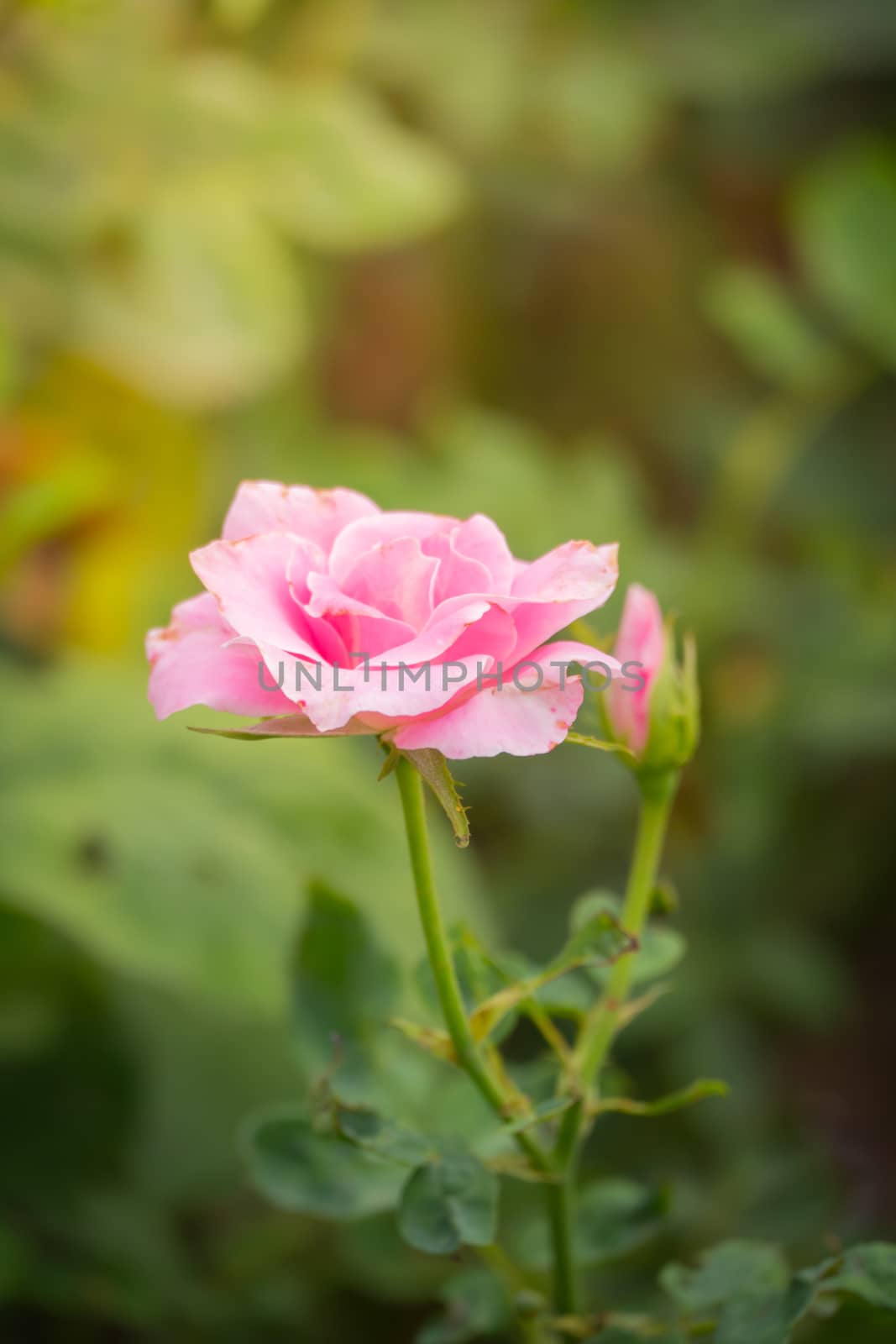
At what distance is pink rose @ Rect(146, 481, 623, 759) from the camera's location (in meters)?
0.33

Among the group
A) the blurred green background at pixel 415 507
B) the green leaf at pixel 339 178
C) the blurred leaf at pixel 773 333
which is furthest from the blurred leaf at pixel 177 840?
the blurred leaf at pixel 773 333

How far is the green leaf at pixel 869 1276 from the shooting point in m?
0.40

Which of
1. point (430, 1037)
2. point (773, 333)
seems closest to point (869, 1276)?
point (430, 1037)

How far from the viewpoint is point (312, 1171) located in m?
0.48

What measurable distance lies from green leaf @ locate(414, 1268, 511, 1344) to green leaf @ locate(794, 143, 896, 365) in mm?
1033

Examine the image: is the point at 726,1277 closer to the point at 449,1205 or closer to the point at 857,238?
the point at 449,1205

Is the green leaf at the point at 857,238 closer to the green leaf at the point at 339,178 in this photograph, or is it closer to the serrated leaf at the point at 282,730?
the green leaf at the point at 339,178

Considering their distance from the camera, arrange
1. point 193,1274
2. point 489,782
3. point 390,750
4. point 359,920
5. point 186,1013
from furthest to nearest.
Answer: point 489,782 → point 186,1013 → point 193,1274 → point 359,920 → point 390,750

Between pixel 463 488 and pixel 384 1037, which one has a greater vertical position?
pixel 463 488

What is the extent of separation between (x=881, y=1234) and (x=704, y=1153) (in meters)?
0.16

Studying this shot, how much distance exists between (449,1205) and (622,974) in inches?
3.9

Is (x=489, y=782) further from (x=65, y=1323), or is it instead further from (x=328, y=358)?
(x=328, y=358)

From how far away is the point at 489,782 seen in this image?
1.16 m

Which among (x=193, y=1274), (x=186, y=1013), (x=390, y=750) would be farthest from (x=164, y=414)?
(x=390, y=750)
